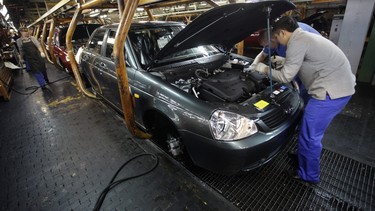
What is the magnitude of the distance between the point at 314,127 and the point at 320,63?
546 millimetres

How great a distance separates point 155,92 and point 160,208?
108cm

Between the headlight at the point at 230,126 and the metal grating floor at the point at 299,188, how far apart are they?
67 cm

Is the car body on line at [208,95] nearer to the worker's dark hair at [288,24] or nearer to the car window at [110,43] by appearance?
the car window at [110,43]

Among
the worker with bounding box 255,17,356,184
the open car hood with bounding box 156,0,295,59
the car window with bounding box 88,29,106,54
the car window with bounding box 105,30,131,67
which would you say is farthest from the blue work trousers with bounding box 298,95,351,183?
the car window with bounding box 88,29,106,54

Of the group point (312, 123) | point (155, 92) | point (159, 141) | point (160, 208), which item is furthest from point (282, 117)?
point (159, 141)

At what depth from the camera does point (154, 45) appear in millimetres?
2652

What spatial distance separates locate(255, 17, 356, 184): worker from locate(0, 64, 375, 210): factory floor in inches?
17.7

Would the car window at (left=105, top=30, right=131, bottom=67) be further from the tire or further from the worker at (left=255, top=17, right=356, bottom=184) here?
the worker at (left=255, top=17, right=356, bottom=184)

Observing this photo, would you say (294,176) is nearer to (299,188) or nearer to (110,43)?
(299,188)

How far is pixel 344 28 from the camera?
4.56 m

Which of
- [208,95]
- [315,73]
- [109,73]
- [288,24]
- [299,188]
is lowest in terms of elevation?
[299,188]

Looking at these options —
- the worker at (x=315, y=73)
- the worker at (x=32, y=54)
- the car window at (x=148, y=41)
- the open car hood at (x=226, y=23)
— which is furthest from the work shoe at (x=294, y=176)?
the worker at (x=32, y=54)

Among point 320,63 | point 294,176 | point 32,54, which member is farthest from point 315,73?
point 32,54

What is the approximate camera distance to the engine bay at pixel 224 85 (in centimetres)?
190
